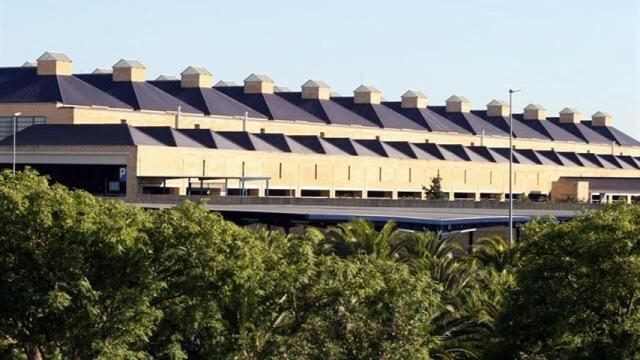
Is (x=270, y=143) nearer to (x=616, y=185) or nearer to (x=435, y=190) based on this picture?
(x=435, y=190)

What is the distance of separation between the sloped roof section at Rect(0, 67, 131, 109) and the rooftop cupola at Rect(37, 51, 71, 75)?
55 cm

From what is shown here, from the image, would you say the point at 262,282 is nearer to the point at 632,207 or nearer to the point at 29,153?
the point at 632,207

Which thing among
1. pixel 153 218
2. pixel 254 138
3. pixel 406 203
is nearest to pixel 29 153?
pixel 254 138

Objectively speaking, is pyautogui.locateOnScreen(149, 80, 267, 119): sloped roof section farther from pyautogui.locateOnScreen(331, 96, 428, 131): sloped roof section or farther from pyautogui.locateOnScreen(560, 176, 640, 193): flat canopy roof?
pyautogui.locateOnScreen(560, 176, 640, 193): flat canopy roof

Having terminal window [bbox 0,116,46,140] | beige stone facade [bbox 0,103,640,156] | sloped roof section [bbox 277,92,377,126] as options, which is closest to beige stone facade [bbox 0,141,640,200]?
terminal window [bbox 0,116,46,140]

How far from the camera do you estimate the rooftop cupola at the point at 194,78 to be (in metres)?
165

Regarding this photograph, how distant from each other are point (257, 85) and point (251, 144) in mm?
37036

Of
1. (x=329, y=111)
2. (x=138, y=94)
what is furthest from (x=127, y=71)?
(x=329, y=111)

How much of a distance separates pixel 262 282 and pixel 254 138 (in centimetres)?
9848

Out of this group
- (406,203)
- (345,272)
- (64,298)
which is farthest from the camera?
(406,203)

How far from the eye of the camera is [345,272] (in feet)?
139

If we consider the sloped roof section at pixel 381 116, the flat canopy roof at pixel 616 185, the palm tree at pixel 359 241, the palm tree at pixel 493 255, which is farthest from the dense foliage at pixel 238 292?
the sloped roof section at pixel 381 116

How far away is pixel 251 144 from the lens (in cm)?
13775

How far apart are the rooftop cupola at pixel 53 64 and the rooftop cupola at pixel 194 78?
918 inches
